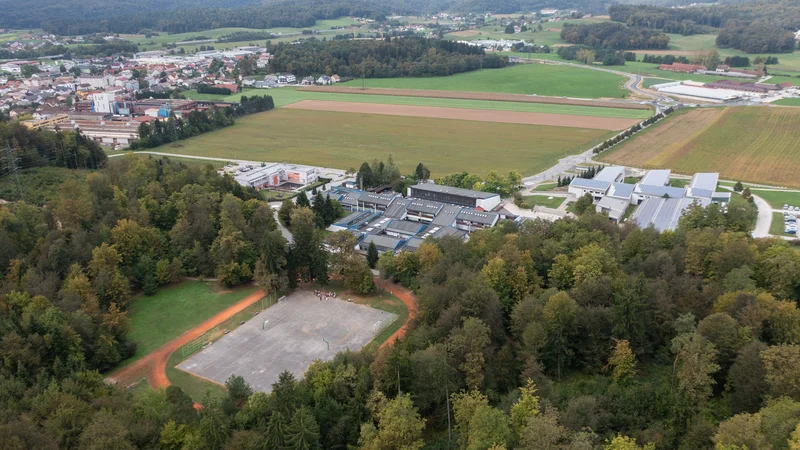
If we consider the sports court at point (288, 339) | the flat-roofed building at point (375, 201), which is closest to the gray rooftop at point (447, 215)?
the flat-roofed building at point (375, 201)

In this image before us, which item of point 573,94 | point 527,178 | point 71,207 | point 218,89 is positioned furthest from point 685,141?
point 218,89

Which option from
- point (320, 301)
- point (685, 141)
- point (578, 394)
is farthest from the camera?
point (685, 141)

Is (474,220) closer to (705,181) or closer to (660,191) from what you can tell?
(660,191)

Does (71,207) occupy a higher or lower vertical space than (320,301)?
higher

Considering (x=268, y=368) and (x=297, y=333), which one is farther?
(x=297, y=333)

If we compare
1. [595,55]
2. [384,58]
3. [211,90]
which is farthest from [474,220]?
[595,55]

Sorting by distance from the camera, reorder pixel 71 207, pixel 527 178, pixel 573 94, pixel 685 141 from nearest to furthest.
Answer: pixel 71 207 → pixel 527 178 → pixel 685 141 → pixel 573 94

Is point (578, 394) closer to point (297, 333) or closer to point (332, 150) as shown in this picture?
point (297, 333)
